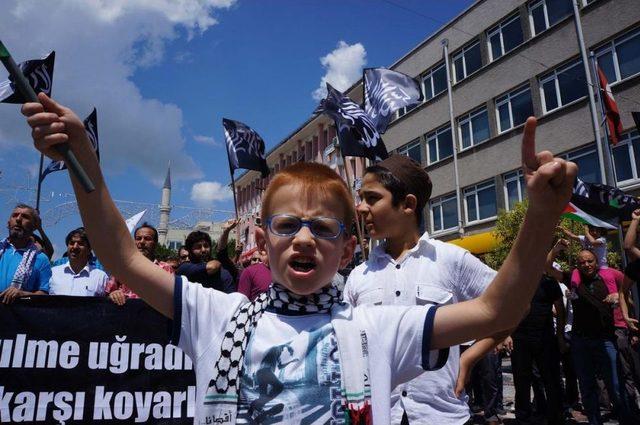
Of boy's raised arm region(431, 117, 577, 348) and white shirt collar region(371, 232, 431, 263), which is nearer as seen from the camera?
boy's raised arm region(431, 117, 577, 348)

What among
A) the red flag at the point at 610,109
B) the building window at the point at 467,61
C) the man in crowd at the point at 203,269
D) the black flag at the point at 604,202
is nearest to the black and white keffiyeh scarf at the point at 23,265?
the man in crowd at the point at 203,269

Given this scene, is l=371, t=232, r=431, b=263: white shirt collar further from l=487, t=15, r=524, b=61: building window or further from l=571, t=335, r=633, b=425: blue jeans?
l=487, t=15, r=524, b=61: building window

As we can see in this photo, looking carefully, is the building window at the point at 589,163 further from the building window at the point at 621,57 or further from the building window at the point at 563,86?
the building window at the point at 621,57

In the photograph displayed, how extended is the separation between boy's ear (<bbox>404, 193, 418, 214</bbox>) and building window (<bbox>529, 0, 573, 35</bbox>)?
20219 millimetres

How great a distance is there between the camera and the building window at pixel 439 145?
24.4 metres

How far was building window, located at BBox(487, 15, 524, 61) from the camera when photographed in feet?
70.3

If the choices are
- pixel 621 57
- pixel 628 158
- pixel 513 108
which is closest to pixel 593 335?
pixel 628 158

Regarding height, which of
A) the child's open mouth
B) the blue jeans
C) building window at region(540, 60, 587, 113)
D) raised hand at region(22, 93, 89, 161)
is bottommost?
the blue jeans

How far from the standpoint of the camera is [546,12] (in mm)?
20062

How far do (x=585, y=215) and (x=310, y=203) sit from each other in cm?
→ 715

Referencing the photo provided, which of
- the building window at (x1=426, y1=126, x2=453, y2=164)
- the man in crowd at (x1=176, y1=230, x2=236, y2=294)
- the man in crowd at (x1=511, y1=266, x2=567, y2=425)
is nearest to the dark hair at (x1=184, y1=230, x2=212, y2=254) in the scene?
the man in crowd at (x1=176, y1=230, x2=236, y2=294)

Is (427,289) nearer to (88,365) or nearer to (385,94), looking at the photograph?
(88,365)

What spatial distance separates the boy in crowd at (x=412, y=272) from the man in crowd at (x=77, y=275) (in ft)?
12.9

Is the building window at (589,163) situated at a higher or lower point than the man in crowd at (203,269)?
higher
